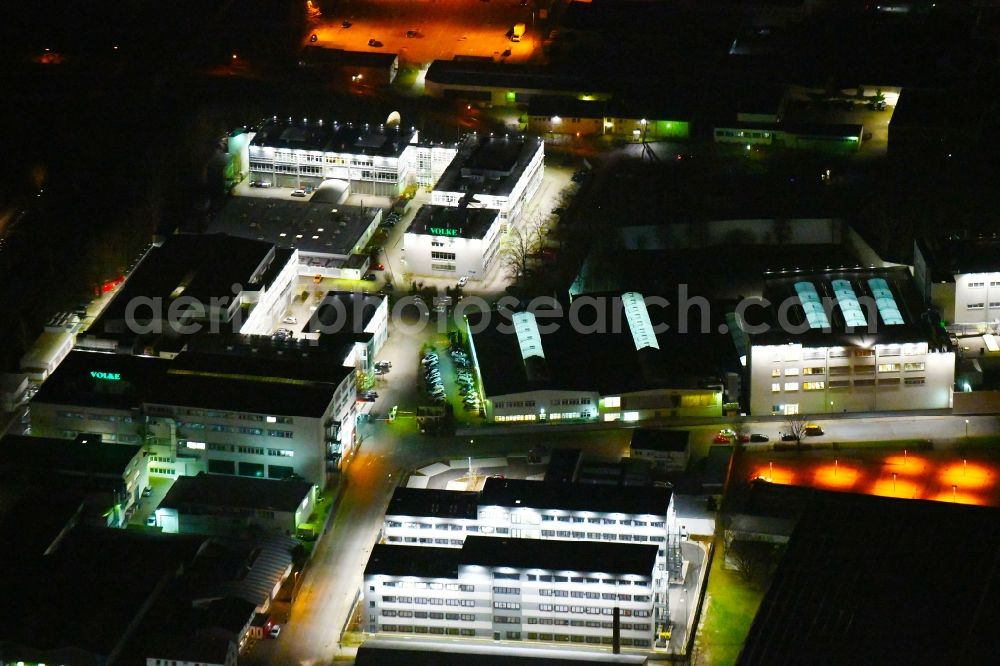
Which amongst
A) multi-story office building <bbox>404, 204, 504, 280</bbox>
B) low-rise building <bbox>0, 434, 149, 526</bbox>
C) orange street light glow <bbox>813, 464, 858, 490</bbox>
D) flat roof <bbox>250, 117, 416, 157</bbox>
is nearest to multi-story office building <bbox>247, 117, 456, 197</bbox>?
flat roof <bbox>250, 117, 416, 157</bbox>

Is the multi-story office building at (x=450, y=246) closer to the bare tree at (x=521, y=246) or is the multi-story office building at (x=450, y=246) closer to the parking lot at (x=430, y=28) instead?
the bare tree at (x=521, y=246)

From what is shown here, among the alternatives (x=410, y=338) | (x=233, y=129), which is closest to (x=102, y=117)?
(x=233, y=129)

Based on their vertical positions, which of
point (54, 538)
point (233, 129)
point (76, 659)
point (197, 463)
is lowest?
point (76, 659)

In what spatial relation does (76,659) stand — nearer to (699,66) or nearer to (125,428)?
(125,428)

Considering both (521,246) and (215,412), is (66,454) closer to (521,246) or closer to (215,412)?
(215,412)

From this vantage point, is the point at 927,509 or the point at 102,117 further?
A: the point at 102,117
